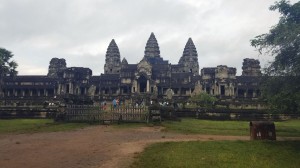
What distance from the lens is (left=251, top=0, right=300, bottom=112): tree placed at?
19.3 metres

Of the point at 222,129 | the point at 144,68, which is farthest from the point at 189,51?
the point at 222,129

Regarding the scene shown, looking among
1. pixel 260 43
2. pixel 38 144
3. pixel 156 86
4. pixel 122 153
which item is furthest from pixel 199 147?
pixel 156 86

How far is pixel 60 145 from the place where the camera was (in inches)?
648

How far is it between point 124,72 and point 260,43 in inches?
2175

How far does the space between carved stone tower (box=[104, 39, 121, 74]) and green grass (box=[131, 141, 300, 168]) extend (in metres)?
77.8

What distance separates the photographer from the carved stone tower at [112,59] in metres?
93.3

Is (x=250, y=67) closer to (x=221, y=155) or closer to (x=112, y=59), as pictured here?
(x=112, y=59)

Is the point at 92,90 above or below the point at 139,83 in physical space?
below

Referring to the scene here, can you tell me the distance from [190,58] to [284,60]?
7343 centimetres

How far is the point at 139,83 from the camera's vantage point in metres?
71.1

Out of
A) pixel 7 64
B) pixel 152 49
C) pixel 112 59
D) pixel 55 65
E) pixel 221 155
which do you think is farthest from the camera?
pixel 152 49

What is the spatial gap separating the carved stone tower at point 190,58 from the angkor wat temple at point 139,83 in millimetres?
9220

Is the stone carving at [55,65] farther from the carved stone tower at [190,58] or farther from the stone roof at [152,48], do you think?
the carved stone tower at [190,58]

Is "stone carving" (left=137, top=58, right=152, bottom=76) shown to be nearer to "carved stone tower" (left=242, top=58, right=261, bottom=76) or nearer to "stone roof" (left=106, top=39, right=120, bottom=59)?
"stone roof" (left=106, top=39, right=120, bottom=59)
